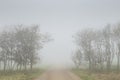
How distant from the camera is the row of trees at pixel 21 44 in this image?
6262 cm

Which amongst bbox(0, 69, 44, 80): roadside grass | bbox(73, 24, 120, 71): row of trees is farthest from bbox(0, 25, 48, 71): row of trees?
bbox(73, 24, 120, 71): row of trees

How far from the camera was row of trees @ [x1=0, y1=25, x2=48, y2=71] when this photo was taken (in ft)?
205

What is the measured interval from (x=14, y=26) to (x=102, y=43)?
3071cm

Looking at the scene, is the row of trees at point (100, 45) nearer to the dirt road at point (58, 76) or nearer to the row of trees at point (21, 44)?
the row of trees at point (21, 44)

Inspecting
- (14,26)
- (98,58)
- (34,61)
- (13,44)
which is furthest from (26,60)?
(98,58)

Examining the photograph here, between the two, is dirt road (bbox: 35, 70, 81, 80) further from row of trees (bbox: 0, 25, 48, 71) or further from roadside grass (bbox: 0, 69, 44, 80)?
row of trees (bbox: 0, 25, 48, 71)

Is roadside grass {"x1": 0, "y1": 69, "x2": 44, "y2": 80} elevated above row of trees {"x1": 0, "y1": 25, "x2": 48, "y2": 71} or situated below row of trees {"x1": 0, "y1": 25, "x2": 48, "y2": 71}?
below

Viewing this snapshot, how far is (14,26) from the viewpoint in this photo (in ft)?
220

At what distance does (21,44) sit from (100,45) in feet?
90.9

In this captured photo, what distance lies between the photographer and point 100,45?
7500 centimetres

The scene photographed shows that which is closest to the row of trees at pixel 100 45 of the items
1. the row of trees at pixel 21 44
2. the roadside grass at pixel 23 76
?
the row of trees at pixel 21 44

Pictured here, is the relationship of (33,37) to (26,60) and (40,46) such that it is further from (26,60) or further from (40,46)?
(26,60)

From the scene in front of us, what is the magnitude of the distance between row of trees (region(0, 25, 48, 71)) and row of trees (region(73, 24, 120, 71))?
14.8m

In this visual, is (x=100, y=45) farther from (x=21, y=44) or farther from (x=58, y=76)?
(x=58, y=76)
